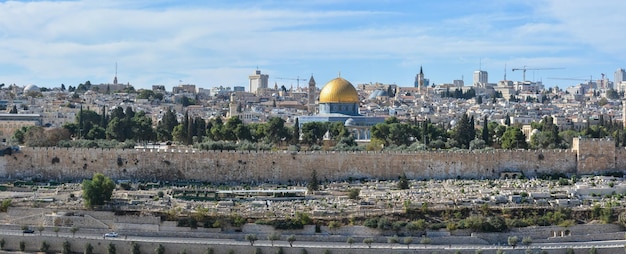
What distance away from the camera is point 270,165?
39.5 m

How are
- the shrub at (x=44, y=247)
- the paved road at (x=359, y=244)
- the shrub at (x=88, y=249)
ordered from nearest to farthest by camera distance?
the paved road at (x=359, y=244)
the shrub at (x=88, y=249)
the shrub at (x=44, y=247)

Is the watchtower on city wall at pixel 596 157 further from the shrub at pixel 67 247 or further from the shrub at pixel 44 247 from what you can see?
the shrub at pixel 44 247

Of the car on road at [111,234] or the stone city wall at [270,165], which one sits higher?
the stone city wall at [270,165]

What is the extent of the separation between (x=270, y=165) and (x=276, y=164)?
21 centimetres

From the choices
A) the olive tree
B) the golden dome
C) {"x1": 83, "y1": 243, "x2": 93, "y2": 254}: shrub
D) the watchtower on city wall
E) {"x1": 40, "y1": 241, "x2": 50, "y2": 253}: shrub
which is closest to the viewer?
{"x1": 83, "y1": 243, "x2": 93, "y2": 254}: shrub

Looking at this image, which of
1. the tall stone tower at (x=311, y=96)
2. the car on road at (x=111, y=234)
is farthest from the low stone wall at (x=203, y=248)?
the tall stone tower at (x=311, y=96)

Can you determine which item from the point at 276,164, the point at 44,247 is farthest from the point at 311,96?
the point at 44,247

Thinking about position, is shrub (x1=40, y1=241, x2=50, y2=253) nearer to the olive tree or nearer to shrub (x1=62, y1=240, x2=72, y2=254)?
shrub (x1=62, y1=240, x2=72, y2=254)

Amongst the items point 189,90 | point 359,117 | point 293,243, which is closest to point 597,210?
point 293,243

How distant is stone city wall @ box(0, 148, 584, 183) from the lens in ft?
130

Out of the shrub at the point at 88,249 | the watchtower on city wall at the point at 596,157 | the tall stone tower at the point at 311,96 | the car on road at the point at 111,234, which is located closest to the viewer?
the shrub at the point at 88,249

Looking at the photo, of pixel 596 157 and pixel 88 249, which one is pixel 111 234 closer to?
pixel 88 249

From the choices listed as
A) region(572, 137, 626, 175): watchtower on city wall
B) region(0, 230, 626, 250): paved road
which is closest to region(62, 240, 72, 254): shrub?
region(0, 230, 626, 250): paved road

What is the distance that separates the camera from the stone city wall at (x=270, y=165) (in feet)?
130
